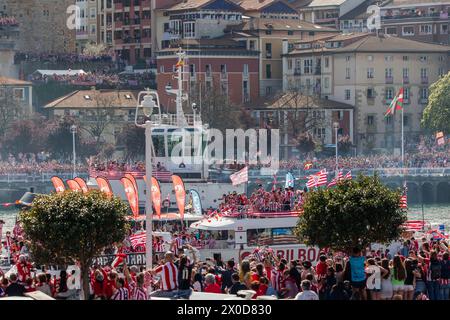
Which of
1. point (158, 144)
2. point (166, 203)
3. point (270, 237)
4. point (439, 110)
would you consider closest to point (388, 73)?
point (439, 110)

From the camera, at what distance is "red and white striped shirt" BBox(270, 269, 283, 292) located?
29.5 meters

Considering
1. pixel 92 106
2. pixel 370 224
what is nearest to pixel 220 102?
pixel 92 106

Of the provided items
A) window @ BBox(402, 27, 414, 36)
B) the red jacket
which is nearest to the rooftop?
window @ BBox(402, 27, 414, 36)

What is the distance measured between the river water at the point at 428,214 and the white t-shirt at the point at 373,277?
4573 centimetres

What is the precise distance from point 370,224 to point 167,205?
21.2 metres

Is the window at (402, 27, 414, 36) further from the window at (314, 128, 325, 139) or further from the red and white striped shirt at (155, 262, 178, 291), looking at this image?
the red and white striped shirt at (155, 262, 178, 291)

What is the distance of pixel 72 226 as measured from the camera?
32719 millimetres

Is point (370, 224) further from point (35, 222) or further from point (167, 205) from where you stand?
point (167, 205)

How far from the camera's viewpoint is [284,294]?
2831 centimetres

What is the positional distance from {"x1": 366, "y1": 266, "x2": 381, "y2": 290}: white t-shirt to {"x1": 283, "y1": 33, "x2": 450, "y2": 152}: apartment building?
297ft

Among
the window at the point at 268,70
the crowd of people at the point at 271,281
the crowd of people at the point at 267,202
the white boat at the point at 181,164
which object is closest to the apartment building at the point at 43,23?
the window at the point at 268,70

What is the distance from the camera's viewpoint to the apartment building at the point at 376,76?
120 metres

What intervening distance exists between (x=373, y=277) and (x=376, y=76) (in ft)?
307
